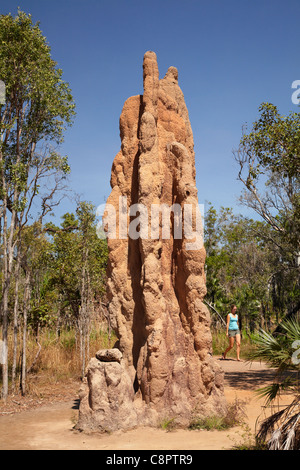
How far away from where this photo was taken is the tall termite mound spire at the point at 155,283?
6664mm

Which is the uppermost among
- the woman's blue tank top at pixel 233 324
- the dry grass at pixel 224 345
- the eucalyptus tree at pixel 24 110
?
the eucalyptus tree at pixel 24 110

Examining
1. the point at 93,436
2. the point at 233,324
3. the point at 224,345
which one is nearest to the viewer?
the point at 93,436

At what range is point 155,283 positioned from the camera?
276 inches

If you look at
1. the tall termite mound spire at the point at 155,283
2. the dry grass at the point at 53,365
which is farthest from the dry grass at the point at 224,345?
the tall termite mound spire at the point at 155,283

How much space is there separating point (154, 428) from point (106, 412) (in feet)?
2.32

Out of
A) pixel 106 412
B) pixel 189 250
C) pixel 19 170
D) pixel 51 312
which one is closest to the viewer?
pixel 106 412

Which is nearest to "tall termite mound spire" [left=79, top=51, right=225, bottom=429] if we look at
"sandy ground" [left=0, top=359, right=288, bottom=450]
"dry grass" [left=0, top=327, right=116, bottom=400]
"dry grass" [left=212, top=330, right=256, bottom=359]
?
"sandy ground" [left=0, top=359, right=288, bottom=450]

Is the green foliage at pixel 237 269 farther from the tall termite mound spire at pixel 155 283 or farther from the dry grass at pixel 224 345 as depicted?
the tall termite mound spire at pixel 155 283

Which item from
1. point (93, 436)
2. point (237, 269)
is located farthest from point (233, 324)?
point (237, 269)

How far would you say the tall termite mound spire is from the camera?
6664 mm

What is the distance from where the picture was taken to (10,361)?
1129 cm

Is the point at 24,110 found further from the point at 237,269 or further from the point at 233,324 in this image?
the point at 237,269
